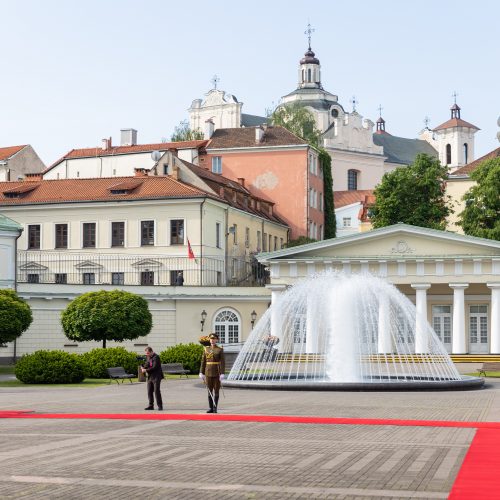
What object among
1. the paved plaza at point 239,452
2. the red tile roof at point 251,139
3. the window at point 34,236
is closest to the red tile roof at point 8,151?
the red tile roof at point 251,139

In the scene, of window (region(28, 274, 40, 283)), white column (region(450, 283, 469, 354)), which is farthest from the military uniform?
window (region(28, 274, 40, 283))

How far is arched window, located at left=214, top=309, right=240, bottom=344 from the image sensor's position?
64938 mm

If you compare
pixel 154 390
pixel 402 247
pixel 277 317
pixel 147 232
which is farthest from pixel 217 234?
pixel 154 390

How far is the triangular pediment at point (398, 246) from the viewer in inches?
2532

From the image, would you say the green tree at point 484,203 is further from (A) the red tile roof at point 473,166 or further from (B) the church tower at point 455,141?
(B) the church tower at point 455,141

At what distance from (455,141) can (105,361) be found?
127m

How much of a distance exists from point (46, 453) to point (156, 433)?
3.72m

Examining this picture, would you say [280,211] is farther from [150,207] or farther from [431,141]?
[431,141]

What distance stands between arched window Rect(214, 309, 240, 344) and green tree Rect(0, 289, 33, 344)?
1924 cm

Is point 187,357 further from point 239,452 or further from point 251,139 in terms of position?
point 251,139

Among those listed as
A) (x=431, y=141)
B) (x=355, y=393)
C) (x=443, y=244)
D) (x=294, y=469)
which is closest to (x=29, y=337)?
(x=443, y=244)

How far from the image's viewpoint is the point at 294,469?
600 inches

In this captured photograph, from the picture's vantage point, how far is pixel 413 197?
87250 mm

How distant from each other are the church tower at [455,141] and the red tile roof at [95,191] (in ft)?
307
